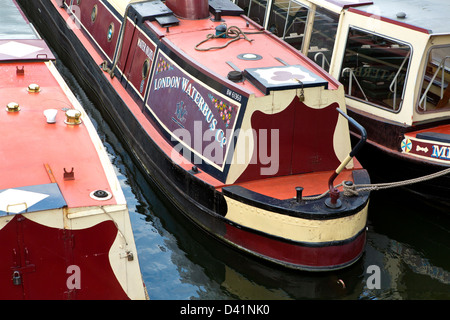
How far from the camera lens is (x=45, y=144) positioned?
688cm

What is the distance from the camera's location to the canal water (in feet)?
25.7

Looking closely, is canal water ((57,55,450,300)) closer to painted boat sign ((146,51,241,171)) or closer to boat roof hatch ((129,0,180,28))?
painted boat sign ((146,51,241,171))

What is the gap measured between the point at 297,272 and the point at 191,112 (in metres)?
2.66

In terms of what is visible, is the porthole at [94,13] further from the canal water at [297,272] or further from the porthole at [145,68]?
the canal water at [297,272]

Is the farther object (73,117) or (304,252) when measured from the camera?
(304,252)

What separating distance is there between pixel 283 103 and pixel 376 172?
2.49m

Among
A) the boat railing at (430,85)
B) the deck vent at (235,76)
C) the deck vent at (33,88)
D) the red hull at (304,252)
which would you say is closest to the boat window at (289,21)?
the boat railing at (430,85)

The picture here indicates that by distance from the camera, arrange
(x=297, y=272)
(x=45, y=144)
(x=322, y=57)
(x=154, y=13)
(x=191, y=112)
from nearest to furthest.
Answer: (x=45, y=144) < (x=297, y=272) < (x=191, y=112) < (x=154, y=13) < (x=322, y=57)

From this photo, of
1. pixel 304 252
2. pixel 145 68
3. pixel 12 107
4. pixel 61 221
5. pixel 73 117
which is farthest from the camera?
pixel 145 68

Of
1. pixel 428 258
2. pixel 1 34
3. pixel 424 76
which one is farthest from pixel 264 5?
pixel 428 258

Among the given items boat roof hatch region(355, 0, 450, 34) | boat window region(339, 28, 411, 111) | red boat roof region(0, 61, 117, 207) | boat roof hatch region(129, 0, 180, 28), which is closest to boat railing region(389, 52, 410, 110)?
boat window region(339, 28, 411, 111)

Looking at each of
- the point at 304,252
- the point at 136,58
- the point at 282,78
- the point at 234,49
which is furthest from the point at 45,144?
the point at 136,58

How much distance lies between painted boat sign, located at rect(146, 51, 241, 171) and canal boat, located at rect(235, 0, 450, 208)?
2.56 metres

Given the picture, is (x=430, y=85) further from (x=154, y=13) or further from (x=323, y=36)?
(x=154, y=13)
